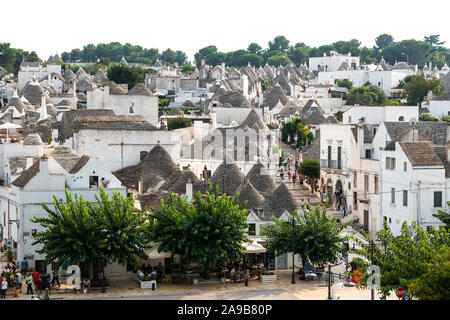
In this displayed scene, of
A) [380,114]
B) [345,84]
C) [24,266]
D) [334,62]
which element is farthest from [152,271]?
[334,62]

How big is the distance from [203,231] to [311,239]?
5.46 meters

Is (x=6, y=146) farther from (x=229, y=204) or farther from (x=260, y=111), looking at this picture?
(x=260, y=111)

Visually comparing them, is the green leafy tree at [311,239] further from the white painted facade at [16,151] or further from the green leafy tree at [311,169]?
the green leafy tree at [311,169]

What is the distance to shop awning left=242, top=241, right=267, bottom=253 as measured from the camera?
37875mm

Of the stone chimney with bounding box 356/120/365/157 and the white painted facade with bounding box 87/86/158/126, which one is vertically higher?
the white painted facade with bounding box 87/86/158/126

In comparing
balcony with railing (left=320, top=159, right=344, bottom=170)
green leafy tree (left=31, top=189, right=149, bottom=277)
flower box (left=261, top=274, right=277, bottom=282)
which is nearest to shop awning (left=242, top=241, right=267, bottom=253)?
flower box (left=261, top=274, right=277, bottom=282)

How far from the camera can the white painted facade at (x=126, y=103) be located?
78500mm

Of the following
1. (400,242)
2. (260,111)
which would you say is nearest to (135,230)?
(400,242)

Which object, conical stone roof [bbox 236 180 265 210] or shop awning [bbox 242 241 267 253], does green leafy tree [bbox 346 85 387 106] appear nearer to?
conical stone roof [bbox 236 180 265 210]

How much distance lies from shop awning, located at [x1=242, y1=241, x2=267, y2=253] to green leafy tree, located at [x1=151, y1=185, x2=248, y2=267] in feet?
4.30

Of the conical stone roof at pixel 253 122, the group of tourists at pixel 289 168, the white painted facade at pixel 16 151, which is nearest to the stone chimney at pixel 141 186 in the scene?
the white painted facade at pixel 16 151

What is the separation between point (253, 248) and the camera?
125 ft

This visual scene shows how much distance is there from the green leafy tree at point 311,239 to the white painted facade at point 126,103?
42.4 meters

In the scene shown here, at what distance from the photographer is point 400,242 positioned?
2848 cm
